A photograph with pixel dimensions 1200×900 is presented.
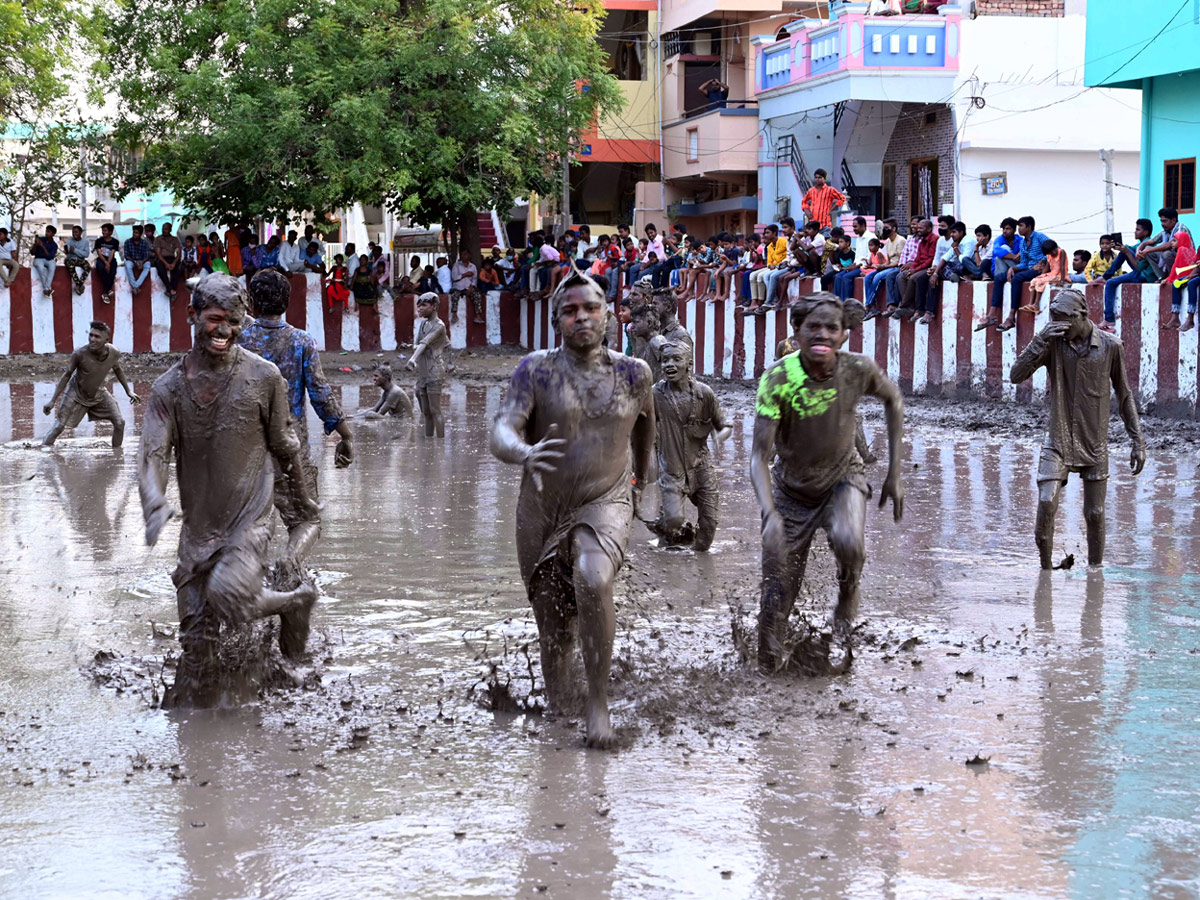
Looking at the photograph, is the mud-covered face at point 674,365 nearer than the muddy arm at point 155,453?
No

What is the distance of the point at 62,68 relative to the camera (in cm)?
2798

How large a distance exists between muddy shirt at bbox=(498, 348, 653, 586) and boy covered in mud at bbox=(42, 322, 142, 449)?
1057 cm

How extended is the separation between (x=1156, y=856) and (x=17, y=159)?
2996cm

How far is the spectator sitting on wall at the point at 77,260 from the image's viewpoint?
92.4ft

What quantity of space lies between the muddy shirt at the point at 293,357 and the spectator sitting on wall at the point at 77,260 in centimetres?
2093

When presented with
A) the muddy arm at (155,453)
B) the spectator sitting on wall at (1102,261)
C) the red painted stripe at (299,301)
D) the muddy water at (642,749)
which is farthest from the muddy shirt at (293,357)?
the red painted stripe at (299,301)

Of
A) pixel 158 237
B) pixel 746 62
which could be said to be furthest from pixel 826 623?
pixel 746 62

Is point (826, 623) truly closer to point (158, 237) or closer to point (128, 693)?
point (128, 693)

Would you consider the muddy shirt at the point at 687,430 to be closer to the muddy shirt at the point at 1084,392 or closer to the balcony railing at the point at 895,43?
the muddy shirt at the point at 1084,392

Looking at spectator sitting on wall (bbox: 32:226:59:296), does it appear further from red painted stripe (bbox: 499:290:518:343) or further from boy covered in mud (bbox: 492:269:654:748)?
boy covered in mud (bbox: 492:269:654:748)

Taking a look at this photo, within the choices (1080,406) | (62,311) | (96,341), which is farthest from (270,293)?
(62,311)

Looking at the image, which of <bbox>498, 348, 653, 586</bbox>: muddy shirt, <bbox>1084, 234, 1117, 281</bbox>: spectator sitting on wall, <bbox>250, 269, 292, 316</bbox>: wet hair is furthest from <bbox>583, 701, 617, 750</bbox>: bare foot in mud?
<bbox>1084, 234, 1117, 281</bbox>: spectator sitting on wall

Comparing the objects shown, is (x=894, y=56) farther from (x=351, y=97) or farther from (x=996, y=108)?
(x=351, y=97)

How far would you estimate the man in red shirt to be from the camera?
786 inches
